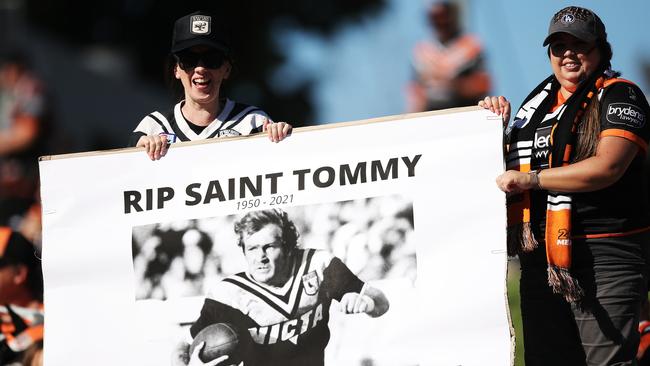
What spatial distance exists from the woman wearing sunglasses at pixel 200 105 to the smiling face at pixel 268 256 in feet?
1.57

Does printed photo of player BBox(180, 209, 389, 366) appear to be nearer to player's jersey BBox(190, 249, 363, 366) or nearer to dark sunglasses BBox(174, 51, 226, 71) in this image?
player's jersey BBox(190, 249, 363, 366)

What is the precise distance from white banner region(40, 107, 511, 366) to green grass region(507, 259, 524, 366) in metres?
1.57

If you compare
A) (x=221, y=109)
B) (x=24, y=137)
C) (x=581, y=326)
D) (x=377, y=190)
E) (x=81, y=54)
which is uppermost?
(x=81, y=54)

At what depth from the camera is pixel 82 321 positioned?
539cm

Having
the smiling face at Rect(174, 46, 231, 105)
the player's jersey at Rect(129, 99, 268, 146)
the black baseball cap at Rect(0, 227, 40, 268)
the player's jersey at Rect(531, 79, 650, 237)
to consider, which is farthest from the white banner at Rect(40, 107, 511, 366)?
the black baseball cap at Rect(0, 227, 40, 268)

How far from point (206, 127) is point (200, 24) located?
0.53 m

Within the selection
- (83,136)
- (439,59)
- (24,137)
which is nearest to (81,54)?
(83,136)

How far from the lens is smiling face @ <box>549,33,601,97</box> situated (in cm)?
481

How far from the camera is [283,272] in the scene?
5.19 m

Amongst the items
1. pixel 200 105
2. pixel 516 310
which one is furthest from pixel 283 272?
pixel 516 310

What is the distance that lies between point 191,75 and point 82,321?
1377 mm

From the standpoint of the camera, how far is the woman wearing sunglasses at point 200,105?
5.32m

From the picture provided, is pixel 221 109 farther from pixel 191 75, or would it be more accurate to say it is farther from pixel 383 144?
pixel 383 144

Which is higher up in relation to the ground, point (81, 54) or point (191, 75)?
point (81, 54)
